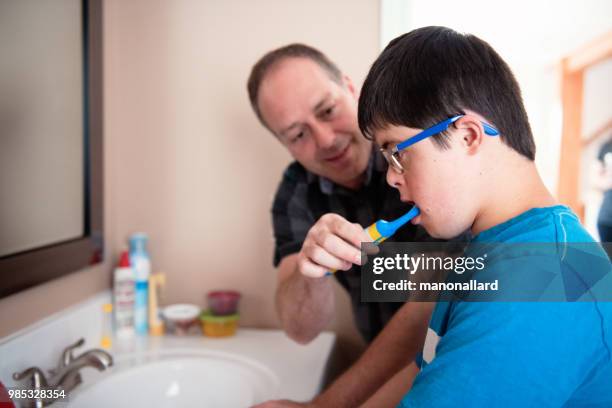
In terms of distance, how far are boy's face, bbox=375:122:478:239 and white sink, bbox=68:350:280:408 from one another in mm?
611

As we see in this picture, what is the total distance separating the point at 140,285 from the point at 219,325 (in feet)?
0.87

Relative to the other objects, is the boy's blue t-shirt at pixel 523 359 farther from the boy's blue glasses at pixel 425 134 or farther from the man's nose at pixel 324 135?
the man's nose at pixel 324 135

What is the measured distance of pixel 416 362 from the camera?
0.85 metres

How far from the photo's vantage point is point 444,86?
66 cm

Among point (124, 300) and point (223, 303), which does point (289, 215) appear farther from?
point (124, 300)

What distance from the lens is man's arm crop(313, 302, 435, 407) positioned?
97cm

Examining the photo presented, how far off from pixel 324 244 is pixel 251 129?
2.57ft

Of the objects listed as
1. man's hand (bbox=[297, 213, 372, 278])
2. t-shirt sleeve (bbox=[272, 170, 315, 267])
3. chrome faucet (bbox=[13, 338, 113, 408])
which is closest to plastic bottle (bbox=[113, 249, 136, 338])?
chrome faucet (bbox=[13, 338, 113, 408])

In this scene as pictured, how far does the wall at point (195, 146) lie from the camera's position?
1.44 metres

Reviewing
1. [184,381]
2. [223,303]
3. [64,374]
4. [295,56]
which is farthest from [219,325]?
Result: [295,56]

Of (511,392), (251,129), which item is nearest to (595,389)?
(511,392)

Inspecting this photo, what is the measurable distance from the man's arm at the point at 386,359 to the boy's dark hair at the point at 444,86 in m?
0.43

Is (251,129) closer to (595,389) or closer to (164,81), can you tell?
(164,81)

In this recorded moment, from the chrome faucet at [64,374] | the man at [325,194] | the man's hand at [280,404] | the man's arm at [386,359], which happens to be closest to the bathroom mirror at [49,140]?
the chrome faucet at [64,374]
